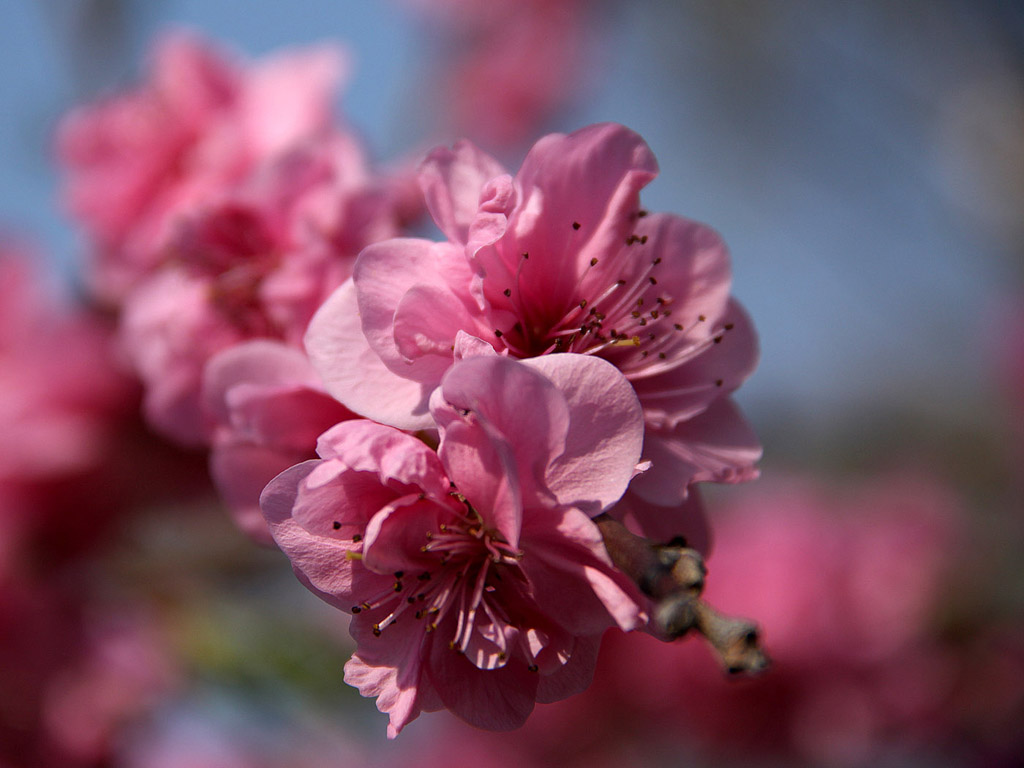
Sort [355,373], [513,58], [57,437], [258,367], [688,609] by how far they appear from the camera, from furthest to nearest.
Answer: [513,58] → [57,437] → [258,367] → [355,373] → [688,609]

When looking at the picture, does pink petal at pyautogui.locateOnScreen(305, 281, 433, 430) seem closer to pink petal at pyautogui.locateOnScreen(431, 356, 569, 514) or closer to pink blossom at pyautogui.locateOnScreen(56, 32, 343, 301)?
pink petal at pyautogui.locateOnScreen(431, 356, 569, 514)

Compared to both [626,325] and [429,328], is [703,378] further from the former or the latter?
[429,328]

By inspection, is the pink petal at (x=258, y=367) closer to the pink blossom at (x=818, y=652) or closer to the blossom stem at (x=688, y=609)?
the blossom stem at (x=688, y=609)

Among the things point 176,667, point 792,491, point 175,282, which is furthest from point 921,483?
point 175,282

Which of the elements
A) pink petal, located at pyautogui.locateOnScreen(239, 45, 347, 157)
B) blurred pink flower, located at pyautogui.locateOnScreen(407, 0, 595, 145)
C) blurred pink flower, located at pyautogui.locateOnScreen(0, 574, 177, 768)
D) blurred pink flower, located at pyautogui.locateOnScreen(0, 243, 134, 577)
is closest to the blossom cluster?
pink petal, located at pyautogui.locateOnScreen(239, 45, 347, 157)

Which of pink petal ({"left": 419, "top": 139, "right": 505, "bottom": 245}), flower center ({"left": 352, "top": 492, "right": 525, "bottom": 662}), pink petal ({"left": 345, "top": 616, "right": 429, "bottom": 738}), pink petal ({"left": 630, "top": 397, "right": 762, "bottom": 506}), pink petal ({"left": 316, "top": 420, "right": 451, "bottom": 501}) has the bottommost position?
pink petal ({"left": 345, "top": 616, "right": 429, "bottom": 738})

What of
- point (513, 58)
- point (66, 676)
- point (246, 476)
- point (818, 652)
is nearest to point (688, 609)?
point (246, 476)

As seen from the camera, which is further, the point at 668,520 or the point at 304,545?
the point at 668,520
